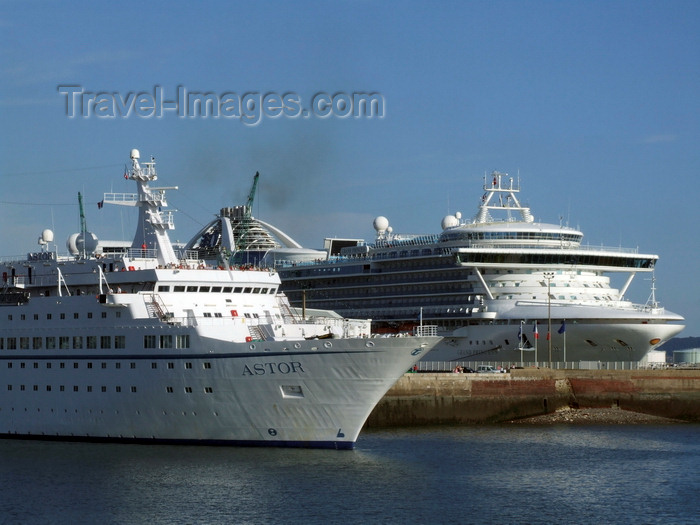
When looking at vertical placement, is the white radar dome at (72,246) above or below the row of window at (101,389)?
above

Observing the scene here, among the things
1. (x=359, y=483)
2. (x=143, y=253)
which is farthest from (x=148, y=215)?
(x=359, y=483)

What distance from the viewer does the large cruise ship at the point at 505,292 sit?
66.3 metres

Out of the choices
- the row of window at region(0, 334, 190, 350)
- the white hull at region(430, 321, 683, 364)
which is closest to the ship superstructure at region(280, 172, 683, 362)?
the white hull at region(430, 321, 683, 364)

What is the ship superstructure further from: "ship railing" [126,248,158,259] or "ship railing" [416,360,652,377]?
"ship railing" [126,248,158,259]

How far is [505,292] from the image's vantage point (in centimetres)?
6944

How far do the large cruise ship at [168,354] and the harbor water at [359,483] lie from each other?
935mm

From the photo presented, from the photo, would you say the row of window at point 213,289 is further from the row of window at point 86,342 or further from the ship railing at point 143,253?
the ship railing at point 143,253

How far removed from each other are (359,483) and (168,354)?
10.3 metres

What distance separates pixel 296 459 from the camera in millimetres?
41250

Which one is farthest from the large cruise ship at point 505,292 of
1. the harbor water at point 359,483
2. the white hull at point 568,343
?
the harbor water at point 359,483

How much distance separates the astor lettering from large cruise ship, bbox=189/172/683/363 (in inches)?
894

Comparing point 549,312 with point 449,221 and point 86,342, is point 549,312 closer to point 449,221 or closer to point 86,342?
point 449,221

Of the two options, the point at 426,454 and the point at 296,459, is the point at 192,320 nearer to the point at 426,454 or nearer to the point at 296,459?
the point at 296,459

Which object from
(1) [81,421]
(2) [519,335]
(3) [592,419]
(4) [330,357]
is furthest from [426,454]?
(2) [519,335]
